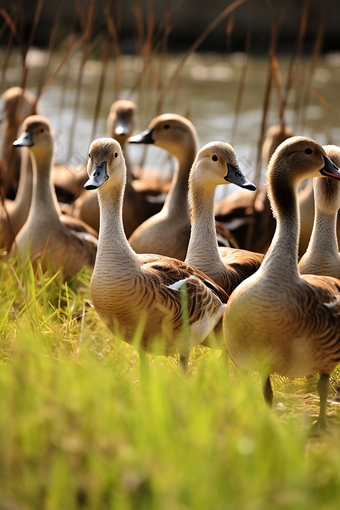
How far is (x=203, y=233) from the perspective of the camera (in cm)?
396

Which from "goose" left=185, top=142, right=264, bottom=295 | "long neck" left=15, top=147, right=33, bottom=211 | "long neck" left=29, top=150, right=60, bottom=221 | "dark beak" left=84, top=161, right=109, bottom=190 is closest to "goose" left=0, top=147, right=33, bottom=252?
"long neck" left=15, top=147, right=33, bottom=211

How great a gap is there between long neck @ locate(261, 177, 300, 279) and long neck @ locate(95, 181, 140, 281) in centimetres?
67

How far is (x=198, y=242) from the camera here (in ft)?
13.0

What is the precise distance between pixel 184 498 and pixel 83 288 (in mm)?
3026

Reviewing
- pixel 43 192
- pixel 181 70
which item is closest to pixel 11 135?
pixel 43 192

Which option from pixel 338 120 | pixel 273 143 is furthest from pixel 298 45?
pixel 338 120

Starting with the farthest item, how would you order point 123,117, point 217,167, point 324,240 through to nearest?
1. point 123,117
2. point 217,167
3. point 324,240

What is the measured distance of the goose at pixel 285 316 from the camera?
280cm

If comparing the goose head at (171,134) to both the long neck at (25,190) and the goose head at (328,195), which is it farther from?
the goose head at (328,195)

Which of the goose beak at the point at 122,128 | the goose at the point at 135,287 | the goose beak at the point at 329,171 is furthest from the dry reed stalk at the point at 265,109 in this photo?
the goose at the point at 135,287

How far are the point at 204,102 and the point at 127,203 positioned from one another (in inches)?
352

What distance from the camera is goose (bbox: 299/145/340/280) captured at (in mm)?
3615

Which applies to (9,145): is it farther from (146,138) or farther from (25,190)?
(146,138)

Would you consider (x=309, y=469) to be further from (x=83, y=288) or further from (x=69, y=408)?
(x=83, y=288)
